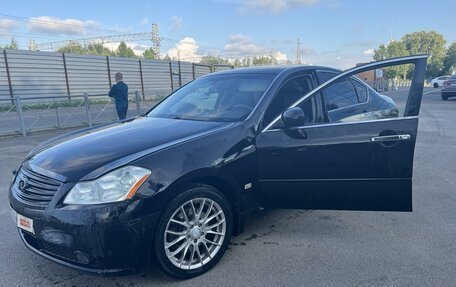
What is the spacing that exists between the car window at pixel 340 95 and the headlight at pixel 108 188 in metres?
2.02

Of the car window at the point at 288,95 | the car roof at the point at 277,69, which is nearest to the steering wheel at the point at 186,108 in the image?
the car roof at the point at 277,69

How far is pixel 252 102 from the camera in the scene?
3328mm

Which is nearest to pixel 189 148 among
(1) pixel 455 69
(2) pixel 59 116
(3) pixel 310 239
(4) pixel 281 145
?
(4) pixel 281 145

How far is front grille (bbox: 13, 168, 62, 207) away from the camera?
2.49 meters

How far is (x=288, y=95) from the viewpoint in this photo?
346cm

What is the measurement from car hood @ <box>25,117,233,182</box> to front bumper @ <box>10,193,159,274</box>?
270 millimetres

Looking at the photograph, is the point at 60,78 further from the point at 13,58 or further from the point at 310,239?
the point at 310,239

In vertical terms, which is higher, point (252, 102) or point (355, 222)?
point (252, 102)

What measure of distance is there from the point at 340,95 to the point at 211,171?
177cm

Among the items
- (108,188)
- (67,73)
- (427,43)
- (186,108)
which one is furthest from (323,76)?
(427,43)

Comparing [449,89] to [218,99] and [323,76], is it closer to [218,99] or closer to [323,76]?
[323,76]

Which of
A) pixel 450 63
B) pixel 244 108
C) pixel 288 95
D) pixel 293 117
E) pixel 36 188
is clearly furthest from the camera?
pixel 450 63

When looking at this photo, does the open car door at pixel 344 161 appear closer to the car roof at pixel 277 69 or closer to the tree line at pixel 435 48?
the car roof at pixel 277 69

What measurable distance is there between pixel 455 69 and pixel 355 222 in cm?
9042
